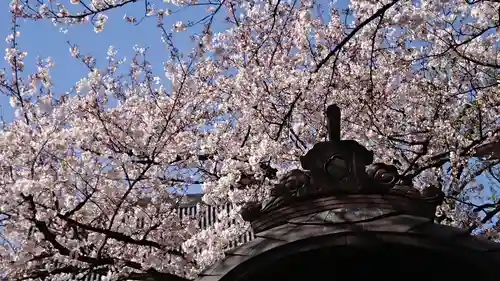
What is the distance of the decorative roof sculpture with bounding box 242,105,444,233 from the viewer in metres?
1.92

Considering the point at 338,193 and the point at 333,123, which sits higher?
the point at 333,123

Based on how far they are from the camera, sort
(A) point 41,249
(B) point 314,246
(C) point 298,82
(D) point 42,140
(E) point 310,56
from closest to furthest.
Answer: (B) point 314,246
(A) point 41,249
(D) point 42,140
(C) point 298,82
(E) point 310,56

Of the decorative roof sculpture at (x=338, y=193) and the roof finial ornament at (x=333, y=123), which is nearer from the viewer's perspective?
the decorative roof sculpture at (x=338, y=193)

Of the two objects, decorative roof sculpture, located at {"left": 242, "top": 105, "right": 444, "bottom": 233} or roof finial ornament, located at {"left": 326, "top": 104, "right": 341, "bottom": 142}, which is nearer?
decorative roof sculpture, located at {"left": 242, "top": 105, "right": 444, "bottom": 233}

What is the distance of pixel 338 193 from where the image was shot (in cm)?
200

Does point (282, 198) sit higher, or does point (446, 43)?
point (446, 43)

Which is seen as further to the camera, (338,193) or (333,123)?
(333,123)

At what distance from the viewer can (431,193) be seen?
207cm

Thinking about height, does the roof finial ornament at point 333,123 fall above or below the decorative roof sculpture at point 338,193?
above

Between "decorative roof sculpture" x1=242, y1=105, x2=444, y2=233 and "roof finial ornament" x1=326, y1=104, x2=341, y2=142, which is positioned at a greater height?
"roof finial ornament" x1=326, y1=104, x2=341, y2=142

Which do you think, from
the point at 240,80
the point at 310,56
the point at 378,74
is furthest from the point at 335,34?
the point at 240,80

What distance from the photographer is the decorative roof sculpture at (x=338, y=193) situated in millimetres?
1922

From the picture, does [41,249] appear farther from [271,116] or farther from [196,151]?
[271,116]

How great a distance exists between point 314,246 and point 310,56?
6.03 meters
